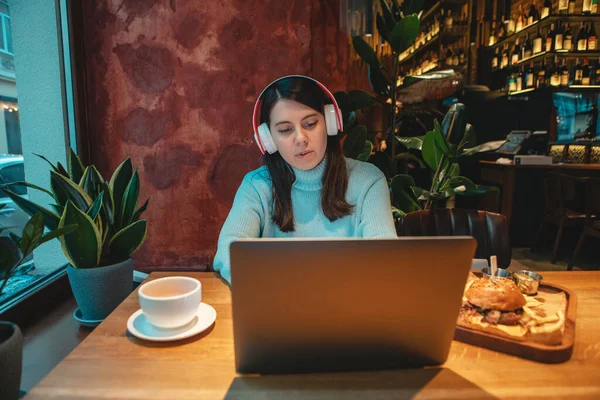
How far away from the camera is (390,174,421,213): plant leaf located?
1956 millimetres

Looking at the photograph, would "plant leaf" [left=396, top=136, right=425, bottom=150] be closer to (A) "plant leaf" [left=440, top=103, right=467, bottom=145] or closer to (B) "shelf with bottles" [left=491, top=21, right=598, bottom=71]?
(A) "plant leaf" [left=440, top=103, right=467, bottom=145]

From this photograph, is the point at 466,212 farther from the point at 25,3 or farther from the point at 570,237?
the point at 570,237

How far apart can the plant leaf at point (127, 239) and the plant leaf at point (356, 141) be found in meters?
1.13

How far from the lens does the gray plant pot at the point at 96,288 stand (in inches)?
43.9

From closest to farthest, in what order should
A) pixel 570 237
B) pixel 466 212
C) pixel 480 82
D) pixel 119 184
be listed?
pixel 119 184
pixel 466 212
pixel 570 237
pixel 480 82

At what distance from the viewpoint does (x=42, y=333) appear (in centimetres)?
134

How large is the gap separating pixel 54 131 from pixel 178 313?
5.04 ft

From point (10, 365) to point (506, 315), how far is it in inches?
35.5

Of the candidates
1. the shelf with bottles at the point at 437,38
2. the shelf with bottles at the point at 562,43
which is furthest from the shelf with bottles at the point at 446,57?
the shelf with bottles at the point at 562,43

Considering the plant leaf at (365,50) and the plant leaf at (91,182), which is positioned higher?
the plant leaf at (365,50)

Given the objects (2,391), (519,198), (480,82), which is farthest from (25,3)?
(480,82)

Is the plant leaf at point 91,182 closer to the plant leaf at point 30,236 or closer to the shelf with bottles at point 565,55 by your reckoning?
the plant leaf at point 30,236

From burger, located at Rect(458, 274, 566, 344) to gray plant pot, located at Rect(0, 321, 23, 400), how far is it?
0.81 metres

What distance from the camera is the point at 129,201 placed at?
1.28 meters
